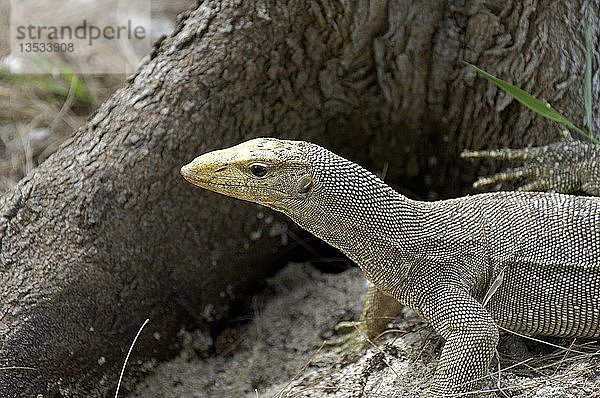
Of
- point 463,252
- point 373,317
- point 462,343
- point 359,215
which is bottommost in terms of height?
point 373,317

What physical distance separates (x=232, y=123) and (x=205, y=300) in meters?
0.89

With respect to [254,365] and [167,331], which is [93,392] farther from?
[254,365]

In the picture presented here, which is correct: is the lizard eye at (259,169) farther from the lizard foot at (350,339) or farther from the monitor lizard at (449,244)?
the lizard foot at (350,339)

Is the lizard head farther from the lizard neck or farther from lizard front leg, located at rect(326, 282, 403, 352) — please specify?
lizard front leg, located at rect(326, 282, 403, 352)

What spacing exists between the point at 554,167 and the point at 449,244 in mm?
874

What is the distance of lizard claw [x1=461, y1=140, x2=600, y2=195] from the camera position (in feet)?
11.3

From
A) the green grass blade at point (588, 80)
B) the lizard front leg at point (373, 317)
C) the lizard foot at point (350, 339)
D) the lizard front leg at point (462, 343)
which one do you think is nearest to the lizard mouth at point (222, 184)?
the lizard front leg at point (462, 343)

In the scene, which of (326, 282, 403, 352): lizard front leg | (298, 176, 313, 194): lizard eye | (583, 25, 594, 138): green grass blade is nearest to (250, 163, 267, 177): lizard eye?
(298, 176, 313, 194): lizard eye

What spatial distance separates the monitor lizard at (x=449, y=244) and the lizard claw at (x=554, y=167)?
0.44 m

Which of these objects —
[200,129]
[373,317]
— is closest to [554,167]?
[373,317]

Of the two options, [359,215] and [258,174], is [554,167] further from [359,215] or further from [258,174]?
[258,174]

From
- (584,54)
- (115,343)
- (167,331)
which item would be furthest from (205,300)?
(584,54)

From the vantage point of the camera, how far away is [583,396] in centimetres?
277

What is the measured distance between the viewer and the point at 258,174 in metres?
2.80
